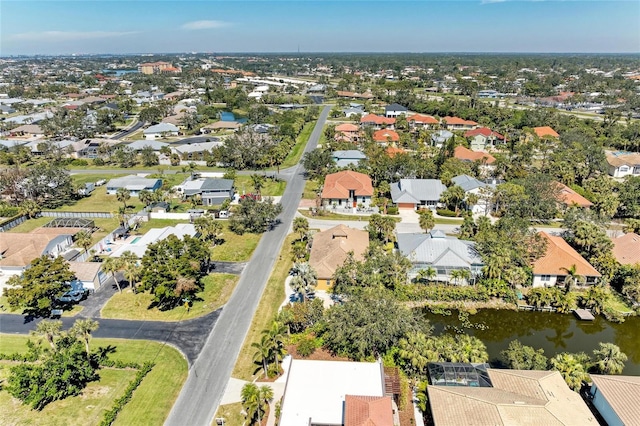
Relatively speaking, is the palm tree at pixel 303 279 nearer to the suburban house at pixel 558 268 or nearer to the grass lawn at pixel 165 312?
the grass lawn at pixel 165 312

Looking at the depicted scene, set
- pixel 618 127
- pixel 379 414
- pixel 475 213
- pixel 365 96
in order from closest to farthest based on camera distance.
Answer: pixel 379 414
pixel 475 213
pixel 618 127
pixel 365 96

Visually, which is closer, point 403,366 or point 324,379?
point 324,379

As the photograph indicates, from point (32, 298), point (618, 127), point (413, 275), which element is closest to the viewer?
point (32, 298)

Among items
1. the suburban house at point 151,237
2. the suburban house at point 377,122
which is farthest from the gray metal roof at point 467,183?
the suburban house at point 377,122

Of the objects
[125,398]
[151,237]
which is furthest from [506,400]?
[151,237]

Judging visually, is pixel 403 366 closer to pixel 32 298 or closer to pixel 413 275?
pixel 413 275

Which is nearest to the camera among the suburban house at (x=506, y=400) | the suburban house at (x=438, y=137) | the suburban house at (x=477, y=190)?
the suburban house at (x=506, y=400)

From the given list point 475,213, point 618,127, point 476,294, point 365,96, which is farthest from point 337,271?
point 365,96
